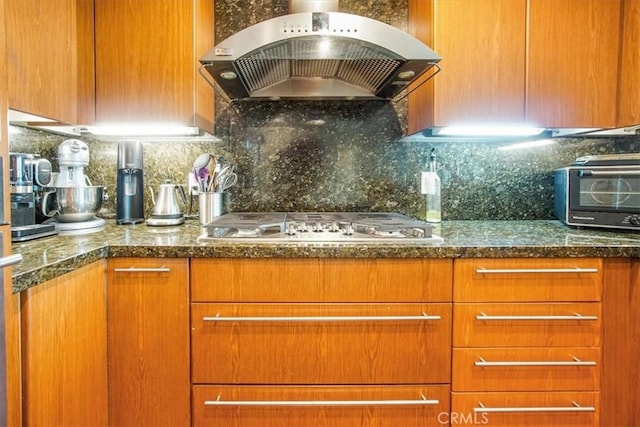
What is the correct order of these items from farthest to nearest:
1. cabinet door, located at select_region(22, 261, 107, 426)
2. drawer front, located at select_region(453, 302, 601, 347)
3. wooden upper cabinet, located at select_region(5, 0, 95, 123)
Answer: drawer front, located at select_region(453, 302, 601, 347) → wooden upper cabinet, located at select_region(5, 0, 95, 123) → cabinet door, located at select_region(22, 261, 107, 426)

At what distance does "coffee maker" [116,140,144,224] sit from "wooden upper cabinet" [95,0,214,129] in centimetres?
18

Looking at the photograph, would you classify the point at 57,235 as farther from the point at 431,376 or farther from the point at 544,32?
the point at 544,32

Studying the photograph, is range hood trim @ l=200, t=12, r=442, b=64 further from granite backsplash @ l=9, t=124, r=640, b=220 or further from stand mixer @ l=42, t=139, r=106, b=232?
stand mixer @ l=42, t=139, r=106, b=232

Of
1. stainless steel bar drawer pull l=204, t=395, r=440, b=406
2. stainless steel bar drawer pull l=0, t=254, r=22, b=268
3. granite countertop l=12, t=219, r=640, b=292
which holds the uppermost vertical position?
stainless steel bar drawer pull l=0, t=254, r=22, b=268

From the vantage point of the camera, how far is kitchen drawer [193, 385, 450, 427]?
3.85 feet

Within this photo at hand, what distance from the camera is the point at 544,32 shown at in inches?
57.4

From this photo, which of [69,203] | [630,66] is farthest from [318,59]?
[630,66]

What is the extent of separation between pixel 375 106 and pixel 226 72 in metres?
0.78

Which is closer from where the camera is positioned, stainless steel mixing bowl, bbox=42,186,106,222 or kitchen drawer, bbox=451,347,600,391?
kitchen drawer, bbox=451,347,600,391

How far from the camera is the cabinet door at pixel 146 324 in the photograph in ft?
3.82

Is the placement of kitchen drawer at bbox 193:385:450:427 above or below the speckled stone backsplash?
below

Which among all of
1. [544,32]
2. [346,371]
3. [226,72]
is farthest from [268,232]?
[544,32]

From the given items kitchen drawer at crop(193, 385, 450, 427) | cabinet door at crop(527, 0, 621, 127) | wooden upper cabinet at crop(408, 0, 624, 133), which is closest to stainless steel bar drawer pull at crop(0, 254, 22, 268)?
kitchen drawer at crop(193, 385, 450, 427)

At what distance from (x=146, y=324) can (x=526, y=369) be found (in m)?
1.27
